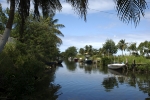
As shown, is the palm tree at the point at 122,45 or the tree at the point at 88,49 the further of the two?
the tree at the point at 88,49

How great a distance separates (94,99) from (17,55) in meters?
8.90

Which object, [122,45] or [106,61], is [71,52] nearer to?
[122,45]

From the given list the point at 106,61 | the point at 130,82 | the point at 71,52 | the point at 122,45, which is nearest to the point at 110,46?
the point at 122,45

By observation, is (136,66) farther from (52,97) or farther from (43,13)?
(43,13)

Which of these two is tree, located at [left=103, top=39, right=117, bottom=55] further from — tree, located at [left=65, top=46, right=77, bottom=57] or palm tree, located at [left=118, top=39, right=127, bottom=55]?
tree, located at [left=65, top=46, right=77, bottom=57]

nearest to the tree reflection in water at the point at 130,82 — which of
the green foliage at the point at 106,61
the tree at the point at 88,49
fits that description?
the green foliage at the point at 106,61

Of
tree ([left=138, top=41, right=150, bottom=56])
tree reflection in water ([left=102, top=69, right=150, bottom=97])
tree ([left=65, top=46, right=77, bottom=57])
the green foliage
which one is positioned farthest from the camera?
tree ([left=65, top=46, right=77, bottom=57])

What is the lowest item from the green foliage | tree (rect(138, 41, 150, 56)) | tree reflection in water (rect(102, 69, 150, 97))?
tree reflection in water (rect(102, 69, 150, 97))

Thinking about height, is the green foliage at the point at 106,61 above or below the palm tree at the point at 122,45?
below

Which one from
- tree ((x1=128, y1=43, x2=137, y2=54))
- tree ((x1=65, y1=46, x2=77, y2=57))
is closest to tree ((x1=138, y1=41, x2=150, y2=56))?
tree ((x1=128, y1=43, x2=137, y2=54))

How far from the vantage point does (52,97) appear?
14.4 metres

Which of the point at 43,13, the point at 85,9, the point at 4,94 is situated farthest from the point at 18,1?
the point at 4,94

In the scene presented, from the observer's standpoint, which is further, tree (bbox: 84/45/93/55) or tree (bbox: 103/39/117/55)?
tree (bbox: 84/45/93/55)

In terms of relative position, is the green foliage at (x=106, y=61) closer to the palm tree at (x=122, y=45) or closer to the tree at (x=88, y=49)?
the palm tree at (x=122, y=45)
